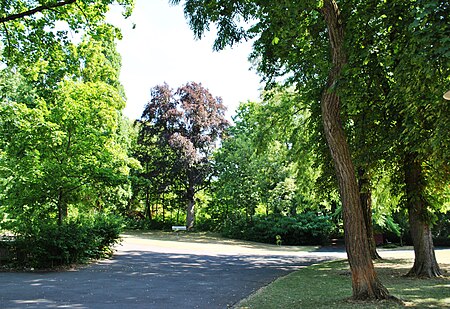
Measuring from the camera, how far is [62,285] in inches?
413

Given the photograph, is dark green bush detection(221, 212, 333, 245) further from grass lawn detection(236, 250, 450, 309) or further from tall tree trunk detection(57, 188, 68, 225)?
tall tree trunk detection(57, 188, 68, 225)

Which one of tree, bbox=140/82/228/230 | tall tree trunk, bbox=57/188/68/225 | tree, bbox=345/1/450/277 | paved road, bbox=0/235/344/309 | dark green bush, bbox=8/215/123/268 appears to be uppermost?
tree, bbox=140/82/228/230

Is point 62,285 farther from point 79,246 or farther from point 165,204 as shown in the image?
point 165,204

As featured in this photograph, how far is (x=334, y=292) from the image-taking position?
930 centimetres

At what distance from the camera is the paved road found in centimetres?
841

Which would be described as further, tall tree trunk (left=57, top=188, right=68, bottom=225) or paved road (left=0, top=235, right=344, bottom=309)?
tall tree trunk (left=57, top=188, right=68, bottom=225)

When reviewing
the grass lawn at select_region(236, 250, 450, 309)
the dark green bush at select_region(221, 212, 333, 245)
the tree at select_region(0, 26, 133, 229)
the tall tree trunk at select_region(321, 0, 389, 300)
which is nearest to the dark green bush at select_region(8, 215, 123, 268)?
the tree at select_region(0, 26, 133, 229)

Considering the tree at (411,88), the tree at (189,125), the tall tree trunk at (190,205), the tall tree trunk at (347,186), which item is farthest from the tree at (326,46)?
the tall tree trunk at (190,205)

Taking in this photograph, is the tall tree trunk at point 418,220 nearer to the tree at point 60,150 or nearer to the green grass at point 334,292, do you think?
the green grass at point 334,292

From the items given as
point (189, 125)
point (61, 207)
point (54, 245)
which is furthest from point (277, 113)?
point (189, 125)

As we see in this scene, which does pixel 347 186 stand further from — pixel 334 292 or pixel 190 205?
pixel 190 205

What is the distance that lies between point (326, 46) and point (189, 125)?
25.9 meters

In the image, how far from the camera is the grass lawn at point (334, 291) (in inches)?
306

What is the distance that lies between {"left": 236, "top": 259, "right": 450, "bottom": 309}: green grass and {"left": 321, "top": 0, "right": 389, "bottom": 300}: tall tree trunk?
0.43 metres
